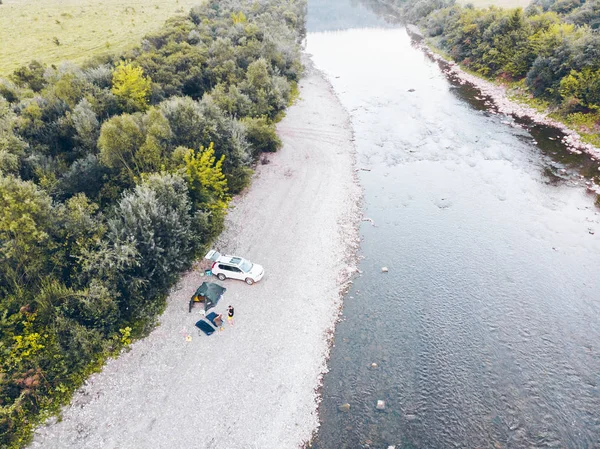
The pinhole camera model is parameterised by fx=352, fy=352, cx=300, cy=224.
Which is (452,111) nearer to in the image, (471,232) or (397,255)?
(471,232)

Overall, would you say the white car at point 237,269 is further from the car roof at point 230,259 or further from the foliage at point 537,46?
the foliage at point 537,46

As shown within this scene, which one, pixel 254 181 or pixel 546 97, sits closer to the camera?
pixel 254 181

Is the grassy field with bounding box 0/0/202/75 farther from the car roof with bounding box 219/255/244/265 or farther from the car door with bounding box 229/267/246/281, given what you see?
the car door with bounding box 229/267/246/281

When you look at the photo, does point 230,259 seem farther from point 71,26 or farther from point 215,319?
point 71,26

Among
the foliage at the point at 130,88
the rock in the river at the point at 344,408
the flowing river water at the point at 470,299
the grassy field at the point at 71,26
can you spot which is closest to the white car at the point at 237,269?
the flowing river water at the point at 470,299

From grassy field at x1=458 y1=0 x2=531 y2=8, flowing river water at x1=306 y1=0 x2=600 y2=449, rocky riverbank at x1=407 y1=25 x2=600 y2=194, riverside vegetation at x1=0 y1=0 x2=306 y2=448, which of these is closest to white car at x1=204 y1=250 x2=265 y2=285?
riverside vegetation at x1=0 y1=0 x2=306 y2=448

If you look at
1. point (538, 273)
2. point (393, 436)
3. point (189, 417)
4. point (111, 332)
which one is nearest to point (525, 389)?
point (393, 436)

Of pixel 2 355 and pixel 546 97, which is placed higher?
pixel 546 97
